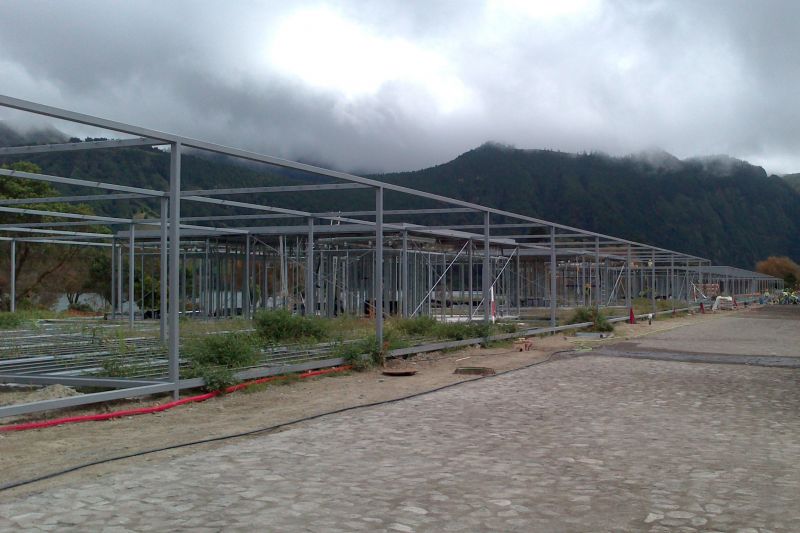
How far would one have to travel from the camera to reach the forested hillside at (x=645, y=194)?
4624 inches

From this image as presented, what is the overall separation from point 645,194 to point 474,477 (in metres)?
137

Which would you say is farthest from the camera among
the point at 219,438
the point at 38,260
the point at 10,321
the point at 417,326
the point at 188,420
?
the point at 38,260

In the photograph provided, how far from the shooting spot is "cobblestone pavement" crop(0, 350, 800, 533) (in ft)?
16.0

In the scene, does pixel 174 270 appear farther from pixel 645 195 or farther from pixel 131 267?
pixel 645 195

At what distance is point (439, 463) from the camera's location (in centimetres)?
637

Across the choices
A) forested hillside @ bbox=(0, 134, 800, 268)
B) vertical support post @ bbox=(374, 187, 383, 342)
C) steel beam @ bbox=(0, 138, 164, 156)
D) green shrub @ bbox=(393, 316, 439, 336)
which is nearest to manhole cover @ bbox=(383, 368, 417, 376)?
vertical support post @ bbox=(374, 187, 383, 342)

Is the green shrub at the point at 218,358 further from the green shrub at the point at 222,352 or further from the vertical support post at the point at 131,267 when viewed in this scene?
the vertical support post at the point at 131,267

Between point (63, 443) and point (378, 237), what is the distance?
22.6 ft

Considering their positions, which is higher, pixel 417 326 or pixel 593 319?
pixel 417 326

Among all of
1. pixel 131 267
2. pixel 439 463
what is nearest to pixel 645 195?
pixel 131 267

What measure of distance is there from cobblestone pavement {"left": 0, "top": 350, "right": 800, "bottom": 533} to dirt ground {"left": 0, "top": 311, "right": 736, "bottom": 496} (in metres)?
0.49

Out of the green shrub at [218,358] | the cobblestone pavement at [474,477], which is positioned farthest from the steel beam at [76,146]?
the cobblestone pavement at [474,477]

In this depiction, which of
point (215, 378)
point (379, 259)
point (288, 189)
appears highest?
point (288, 189)

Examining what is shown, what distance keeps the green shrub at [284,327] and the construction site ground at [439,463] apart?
2868mm
